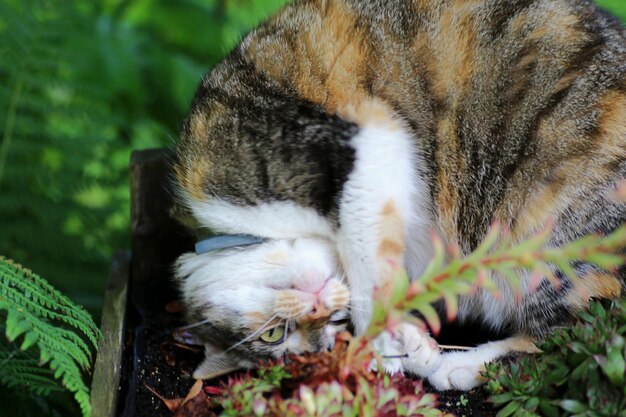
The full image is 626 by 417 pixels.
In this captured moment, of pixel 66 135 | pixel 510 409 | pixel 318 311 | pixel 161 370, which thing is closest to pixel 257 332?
pixel 318 311

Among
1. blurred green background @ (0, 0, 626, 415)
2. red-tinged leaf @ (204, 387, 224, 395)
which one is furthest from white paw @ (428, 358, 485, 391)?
blurred green background @ (0, 0, 626, 415)

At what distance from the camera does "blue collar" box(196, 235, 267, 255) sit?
81.0 inches

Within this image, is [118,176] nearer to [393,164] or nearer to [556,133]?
[393,164]

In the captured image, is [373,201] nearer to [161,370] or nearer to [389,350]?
[389,350]

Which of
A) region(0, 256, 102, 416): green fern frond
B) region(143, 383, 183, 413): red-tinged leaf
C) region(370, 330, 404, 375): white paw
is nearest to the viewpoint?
region(0, 256, 102, 416): green fern frond

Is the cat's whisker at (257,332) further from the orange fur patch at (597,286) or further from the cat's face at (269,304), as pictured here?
the orange fur patch at (597,286)

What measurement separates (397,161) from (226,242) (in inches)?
20.3

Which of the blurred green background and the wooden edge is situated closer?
the wooden edge

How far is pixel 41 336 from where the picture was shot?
1474mm

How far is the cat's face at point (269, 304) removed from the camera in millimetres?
1938

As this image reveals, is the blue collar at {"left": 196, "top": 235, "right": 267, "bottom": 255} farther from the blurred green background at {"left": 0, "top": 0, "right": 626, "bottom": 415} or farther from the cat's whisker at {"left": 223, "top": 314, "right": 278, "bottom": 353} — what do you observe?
the blurred green background at {"left": 0, "top": 0, "right": 626, "bottom": 415}

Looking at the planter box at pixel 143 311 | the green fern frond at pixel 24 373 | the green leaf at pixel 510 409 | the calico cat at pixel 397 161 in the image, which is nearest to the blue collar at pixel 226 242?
the calico cat at pixel 397 161

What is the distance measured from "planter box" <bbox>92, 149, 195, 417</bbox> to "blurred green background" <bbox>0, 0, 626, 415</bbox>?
0.18 meters

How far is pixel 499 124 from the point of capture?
6.33 feet
